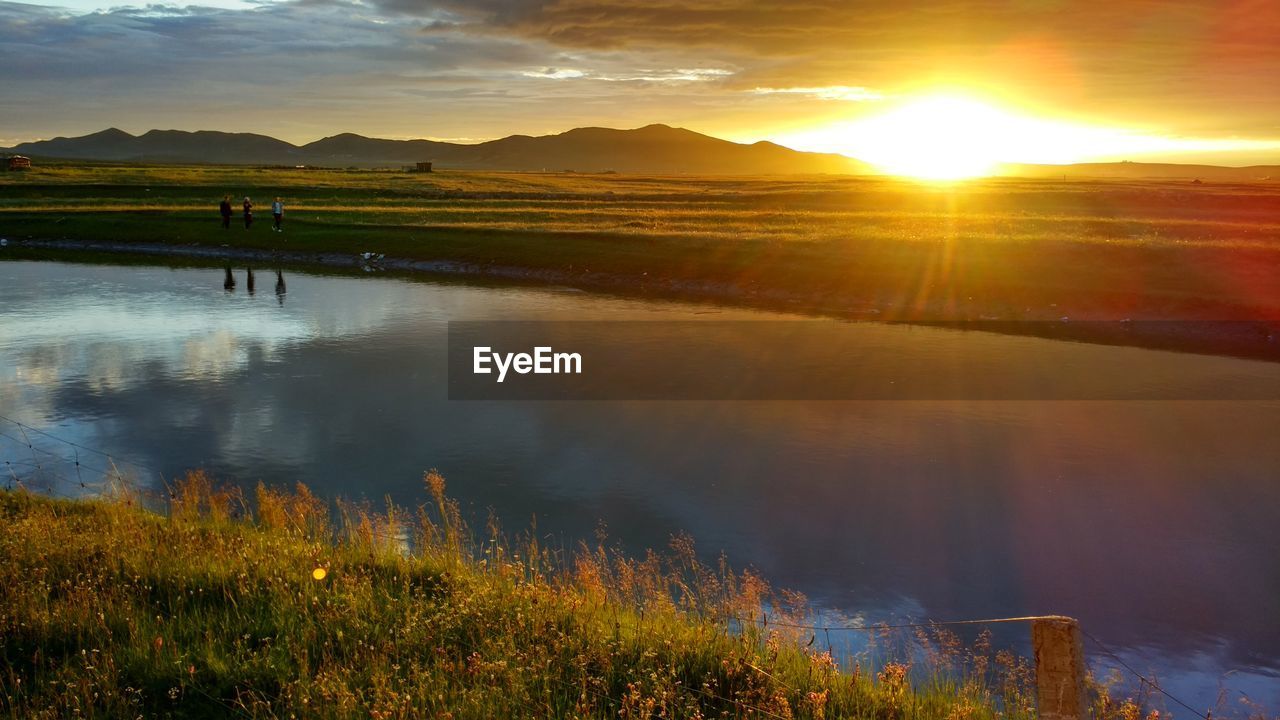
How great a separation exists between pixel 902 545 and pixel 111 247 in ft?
200

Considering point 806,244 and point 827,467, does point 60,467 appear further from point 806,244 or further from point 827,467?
point 806,244

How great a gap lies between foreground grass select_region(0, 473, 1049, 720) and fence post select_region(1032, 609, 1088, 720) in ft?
3.71

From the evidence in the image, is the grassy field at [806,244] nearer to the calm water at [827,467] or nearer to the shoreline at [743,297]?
the shoreline at [743,297]

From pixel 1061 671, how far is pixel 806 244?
44602mm

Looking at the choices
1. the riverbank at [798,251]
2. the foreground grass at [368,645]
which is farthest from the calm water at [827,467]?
the riverbank at [798,251]

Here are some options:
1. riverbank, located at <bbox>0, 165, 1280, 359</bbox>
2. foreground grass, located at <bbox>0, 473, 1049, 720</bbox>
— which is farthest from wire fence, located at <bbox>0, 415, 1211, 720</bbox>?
riverbank, located at <bbox>0, 165, 1280, 359</bbox>

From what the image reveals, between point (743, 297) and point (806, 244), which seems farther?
point (806, 244)

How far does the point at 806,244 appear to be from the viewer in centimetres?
5006

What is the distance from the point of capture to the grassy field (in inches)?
1486

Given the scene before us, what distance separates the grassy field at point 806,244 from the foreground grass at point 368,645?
98.2 ft

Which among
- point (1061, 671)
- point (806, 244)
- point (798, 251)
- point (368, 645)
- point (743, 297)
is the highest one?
point (806, 244)

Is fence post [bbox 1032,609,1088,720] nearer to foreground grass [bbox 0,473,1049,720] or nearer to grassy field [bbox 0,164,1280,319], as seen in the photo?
foreground grass [bbox 0,473,1049,720]

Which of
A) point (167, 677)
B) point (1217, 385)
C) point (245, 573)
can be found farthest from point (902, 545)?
point (1217, 385)

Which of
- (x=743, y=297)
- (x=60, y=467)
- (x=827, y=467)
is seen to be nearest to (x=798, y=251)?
(x=743, y=297)
